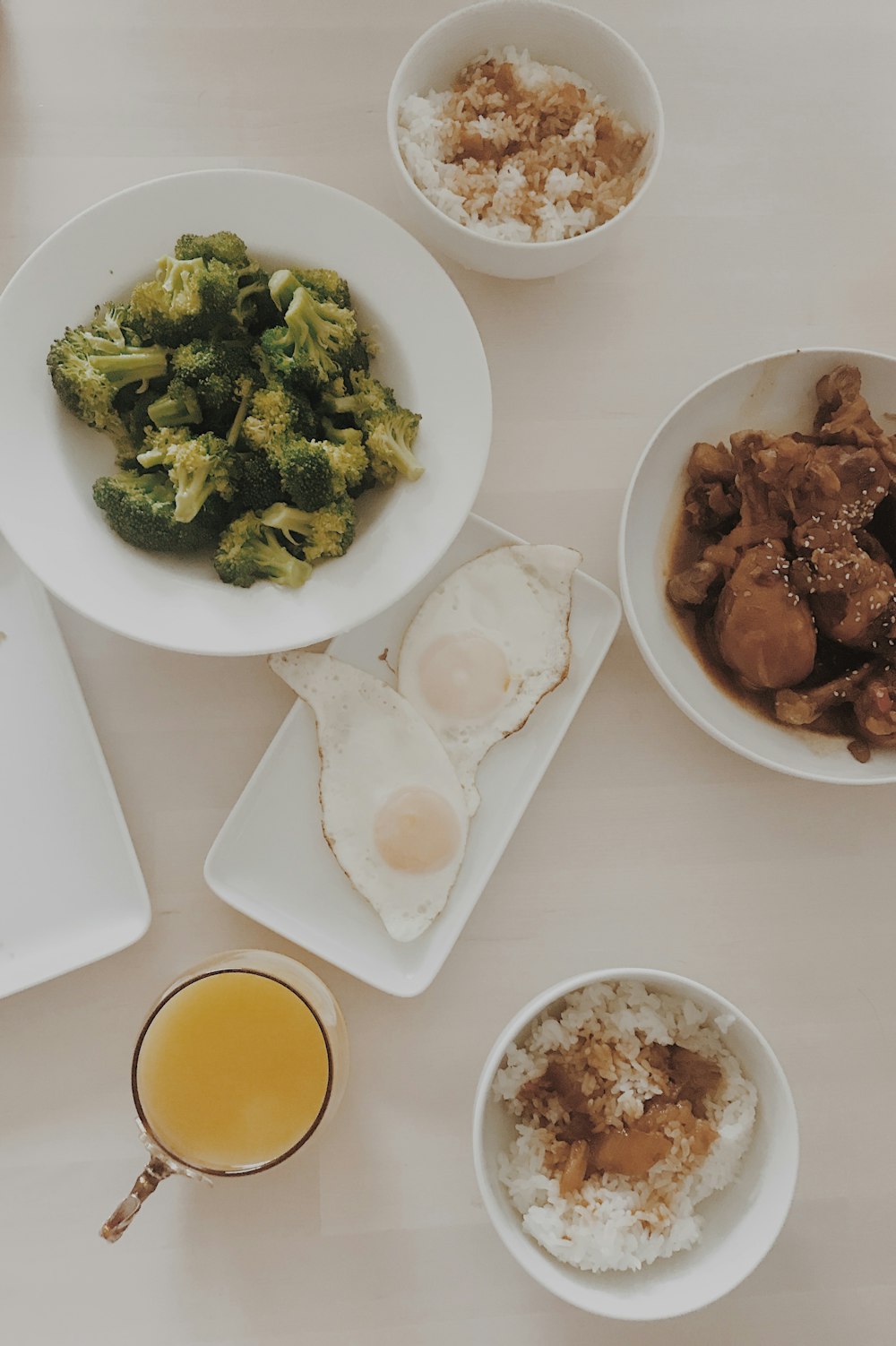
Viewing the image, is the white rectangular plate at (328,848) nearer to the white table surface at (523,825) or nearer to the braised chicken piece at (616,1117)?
the white table surface at (523,825)

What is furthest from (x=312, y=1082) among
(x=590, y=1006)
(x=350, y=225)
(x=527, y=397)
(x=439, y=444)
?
(x=350, y=225)

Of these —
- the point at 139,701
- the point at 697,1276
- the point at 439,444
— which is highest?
the point at 439,444

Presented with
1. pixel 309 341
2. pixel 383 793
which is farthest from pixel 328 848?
pixel 309 341

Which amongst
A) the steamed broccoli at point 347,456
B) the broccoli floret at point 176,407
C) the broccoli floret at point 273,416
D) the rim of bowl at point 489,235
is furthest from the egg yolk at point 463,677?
the rim of bowl at point 489,235

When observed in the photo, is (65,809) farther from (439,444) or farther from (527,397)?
(527,397)

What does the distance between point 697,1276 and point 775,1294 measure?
359 mm

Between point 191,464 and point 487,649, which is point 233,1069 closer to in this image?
point 487,649

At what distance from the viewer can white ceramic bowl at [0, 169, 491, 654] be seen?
4.74ft

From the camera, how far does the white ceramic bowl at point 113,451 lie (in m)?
1.44

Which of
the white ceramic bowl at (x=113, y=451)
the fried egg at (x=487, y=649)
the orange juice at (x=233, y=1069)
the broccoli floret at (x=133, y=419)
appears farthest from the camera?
the fried egg at (x=487, y=649)

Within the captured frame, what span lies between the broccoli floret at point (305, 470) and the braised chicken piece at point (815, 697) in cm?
86

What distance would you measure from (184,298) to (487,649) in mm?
773

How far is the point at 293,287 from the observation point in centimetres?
150

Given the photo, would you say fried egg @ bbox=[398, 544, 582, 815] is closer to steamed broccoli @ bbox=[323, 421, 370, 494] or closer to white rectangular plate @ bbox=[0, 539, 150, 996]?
steamed broccoli @ bbox=[323, 421, 370, 494]
